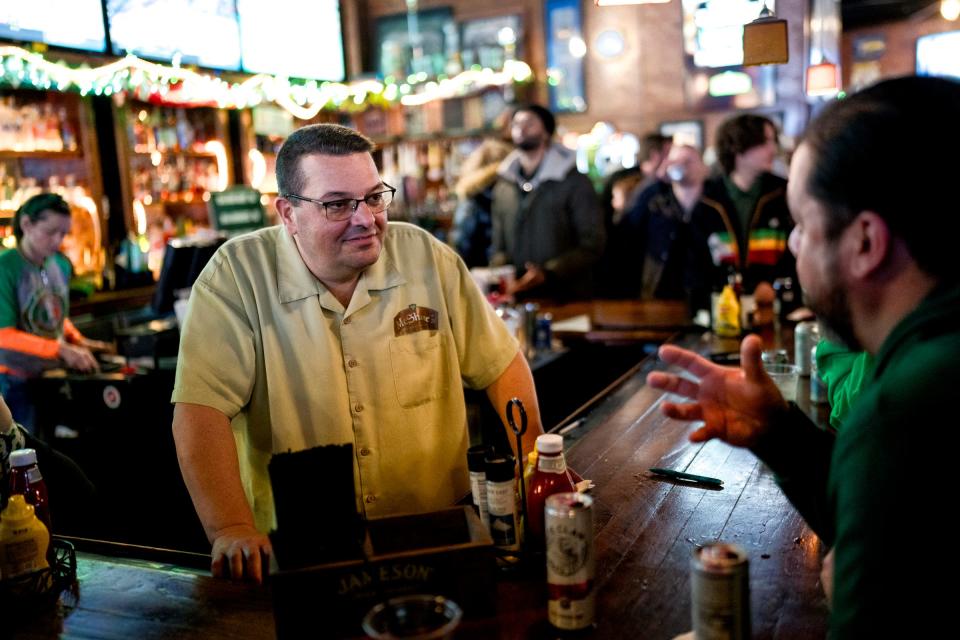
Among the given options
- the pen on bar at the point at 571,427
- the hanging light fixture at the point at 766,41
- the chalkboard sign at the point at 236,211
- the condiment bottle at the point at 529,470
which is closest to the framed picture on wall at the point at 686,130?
the chalkboard sign at the point at 236,211

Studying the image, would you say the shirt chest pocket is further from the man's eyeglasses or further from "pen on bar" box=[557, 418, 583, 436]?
"pen on bar" box=[557, 418, 583, 436]

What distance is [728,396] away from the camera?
135 centimetres

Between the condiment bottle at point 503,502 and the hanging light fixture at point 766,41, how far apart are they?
159cm

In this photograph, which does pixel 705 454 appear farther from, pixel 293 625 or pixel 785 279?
pixel 785 279

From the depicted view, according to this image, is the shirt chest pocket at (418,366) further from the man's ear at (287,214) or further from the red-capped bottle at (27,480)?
the red-capped bottle at (27,480)

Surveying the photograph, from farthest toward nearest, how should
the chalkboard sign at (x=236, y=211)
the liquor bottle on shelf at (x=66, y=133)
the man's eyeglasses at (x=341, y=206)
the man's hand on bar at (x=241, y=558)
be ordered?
1. the liquor bottle on shelf at (x=66, y=133)
2. the chalkboard sign at (x=236, y=211)
3. the man's eyeglasses at (x=341, y=206)
4. the man's hand on bar at (x=241, y=558)

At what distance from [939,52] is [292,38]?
659 centimetres

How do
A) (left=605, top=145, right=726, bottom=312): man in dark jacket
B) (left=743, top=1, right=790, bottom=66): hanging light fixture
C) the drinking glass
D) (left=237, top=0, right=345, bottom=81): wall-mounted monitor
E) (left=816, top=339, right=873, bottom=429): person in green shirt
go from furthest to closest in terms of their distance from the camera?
1. (left=237, top=0, right=345, bottom=81): wall-mounted monitor
2. (left=605, top=145, right=726, bottom=312): man in dark jacket
3. the drinking glass
4. (left=743, top=1, right=790, bottom=66): hanging light fixture
5. (left=816, top=339, right=873, bottom=429): person in green shirt

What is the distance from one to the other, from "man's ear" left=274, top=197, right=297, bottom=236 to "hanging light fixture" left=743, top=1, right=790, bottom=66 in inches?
55.7

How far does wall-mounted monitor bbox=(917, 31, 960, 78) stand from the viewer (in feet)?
27.8

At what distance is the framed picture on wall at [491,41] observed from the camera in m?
8.40

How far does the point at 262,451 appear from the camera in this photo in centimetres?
210

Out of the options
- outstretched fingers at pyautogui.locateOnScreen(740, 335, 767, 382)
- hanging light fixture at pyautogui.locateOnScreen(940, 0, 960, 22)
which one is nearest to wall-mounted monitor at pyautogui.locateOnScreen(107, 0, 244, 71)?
outstretched fingers at pyautogui.locateOnScreen(740, 335, 767, 382)

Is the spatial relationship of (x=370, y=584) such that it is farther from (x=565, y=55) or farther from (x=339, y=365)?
(x=565, y=55)
